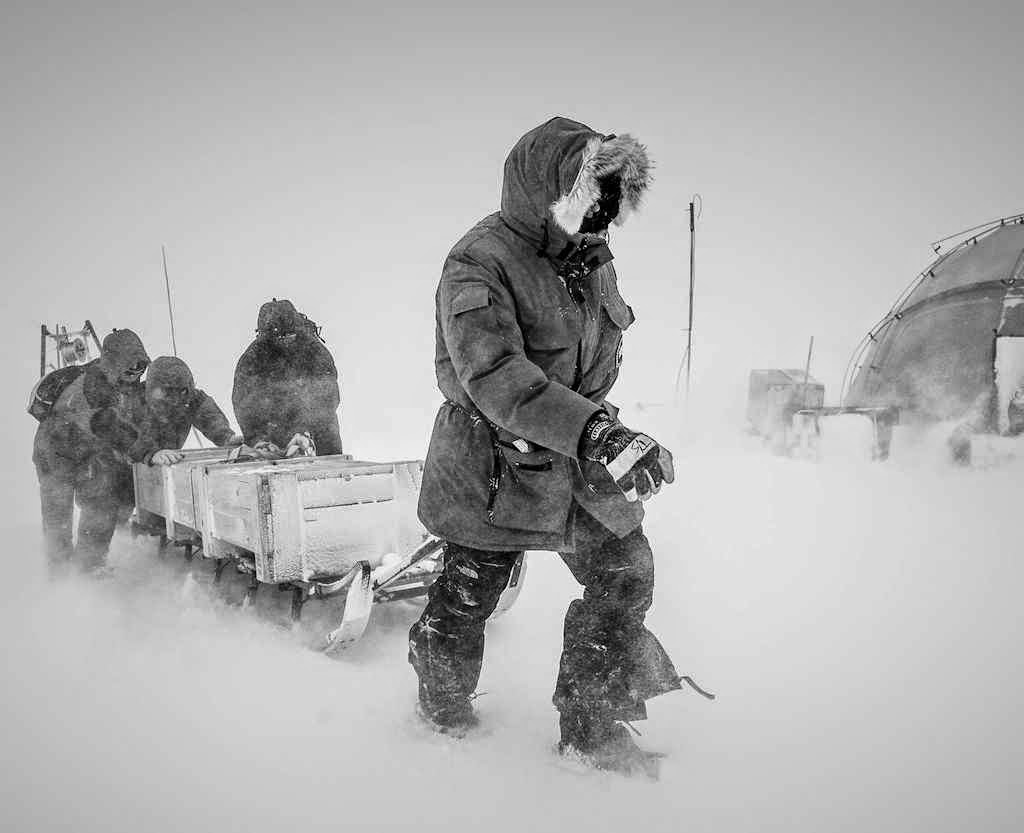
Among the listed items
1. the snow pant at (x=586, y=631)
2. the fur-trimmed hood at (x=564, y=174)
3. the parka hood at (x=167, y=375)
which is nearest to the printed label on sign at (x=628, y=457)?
the snow pant at (x=586, y=631)

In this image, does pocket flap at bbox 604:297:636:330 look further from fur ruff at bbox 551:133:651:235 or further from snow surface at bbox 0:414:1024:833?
snow surface at bbox 0:414:1024:833

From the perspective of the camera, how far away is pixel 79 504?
16.8ft

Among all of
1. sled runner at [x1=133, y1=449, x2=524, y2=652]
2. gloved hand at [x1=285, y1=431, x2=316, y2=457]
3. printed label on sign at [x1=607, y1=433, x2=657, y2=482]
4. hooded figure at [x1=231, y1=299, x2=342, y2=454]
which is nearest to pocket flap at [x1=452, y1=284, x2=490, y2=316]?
printed label on sign at [x1=607, y1=433, x2=657, y2=482]

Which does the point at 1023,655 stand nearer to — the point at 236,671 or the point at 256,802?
the point at 256,802

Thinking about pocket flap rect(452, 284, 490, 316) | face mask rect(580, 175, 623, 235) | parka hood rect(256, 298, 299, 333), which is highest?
face mask rect(580, 175, 623, 235)

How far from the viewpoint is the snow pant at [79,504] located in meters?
5.00

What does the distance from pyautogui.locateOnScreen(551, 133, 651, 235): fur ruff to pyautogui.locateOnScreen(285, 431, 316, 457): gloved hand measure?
2962 mm

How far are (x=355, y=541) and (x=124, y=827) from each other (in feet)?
5.53

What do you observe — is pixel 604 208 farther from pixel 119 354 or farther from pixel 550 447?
pixel 119 354

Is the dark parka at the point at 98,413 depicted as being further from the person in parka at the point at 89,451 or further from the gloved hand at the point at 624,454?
the gloved hand at the point at 624,454

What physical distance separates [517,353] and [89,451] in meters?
4.29

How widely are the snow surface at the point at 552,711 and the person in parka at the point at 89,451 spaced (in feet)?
1.25

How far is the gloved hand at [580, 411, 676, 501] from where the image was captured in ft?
6.01

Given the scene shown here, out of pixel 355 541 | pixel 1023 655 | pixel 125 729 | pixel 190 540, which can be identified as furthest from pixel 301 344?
pixel 1023 655
